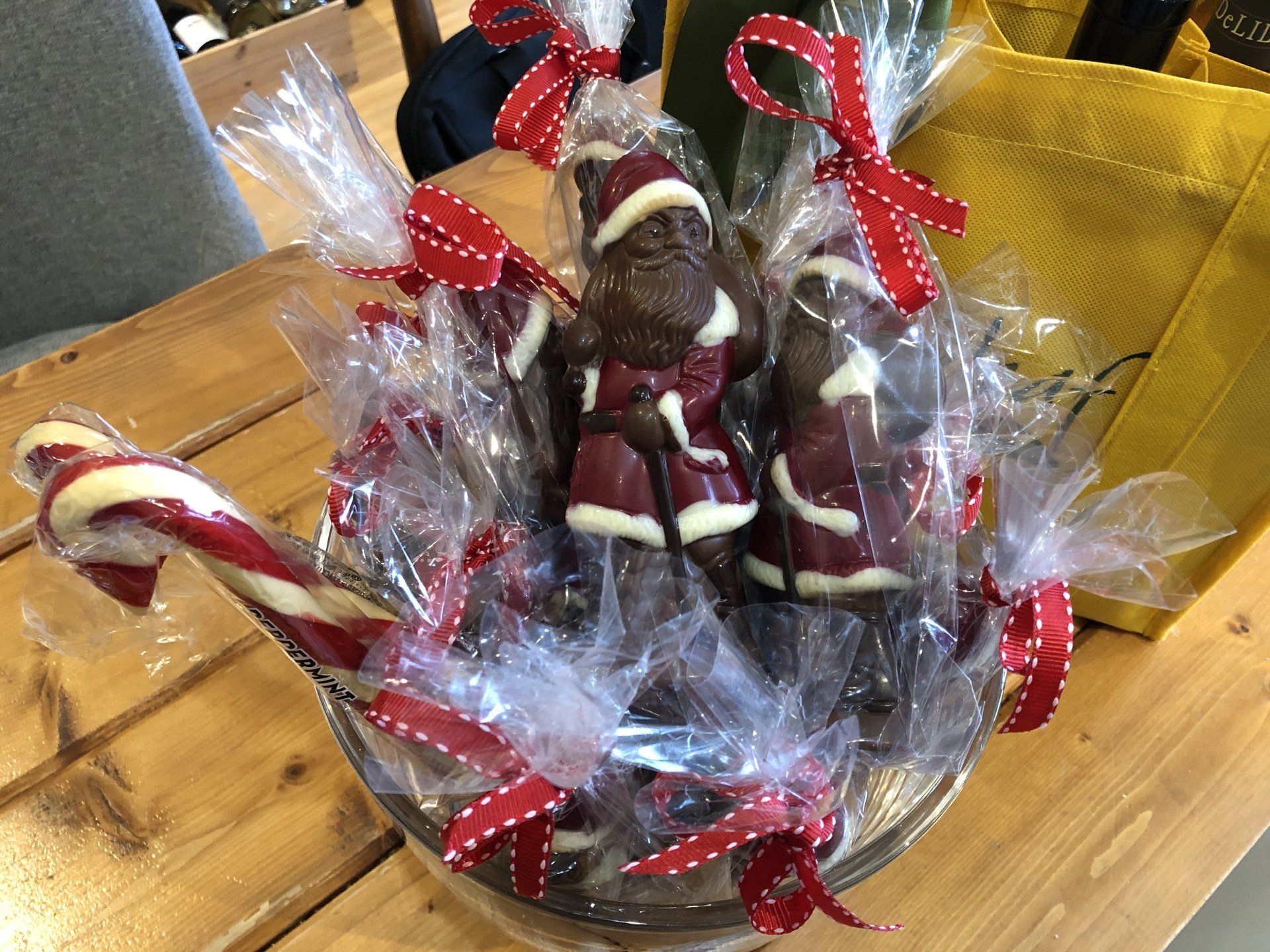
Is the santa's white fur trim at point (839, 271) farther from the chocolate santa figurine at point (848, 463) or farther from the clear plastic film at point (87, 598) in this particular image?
the clear plastic film at point (87, 598)

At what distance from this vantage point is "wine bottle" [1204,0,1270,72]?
1.81ft

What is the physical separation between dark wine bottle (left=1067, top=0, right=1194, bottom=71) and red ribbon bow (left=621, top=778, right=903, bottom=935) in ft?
1.53

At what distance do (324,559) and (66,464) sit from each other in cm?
12

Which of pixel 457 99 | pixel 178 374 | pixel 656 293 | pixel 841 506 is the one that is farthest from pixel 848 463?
pixel 457 99

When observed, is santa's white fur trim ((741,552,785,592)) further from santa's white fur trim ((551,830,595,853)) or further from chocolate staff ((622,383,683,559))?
santa's white fur trim ((551,830,595,853))

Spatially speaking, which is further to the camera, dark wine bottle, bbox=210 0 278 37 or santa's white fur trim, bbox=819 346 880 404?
dark wine bottle, bbox=210 0 278 37

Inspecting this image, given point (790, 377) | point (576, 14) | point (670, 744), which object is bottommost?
point (670, 744)

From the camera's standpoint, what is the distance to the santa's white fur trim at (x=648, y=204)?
0.47 metres

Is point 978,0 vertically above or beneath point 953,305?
above

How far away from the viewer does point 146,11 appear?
3.15 ft

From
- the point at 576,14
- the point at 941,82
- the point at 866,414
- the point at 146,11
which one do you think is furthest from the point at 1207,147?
the point at 146,11

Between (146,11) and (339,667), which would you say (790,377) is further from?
(146,11)

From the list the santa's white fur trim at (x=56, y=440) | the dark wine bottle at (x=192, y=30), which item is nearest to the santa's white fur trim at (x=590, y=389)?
the santa's white fur trim at (x=56, y=440)

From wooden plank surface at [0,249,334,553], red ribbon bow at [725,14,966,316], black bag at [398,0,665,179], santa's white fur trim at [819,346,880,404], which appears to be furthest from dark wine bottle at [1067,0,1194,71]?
black bag at [398,0,665,179]
